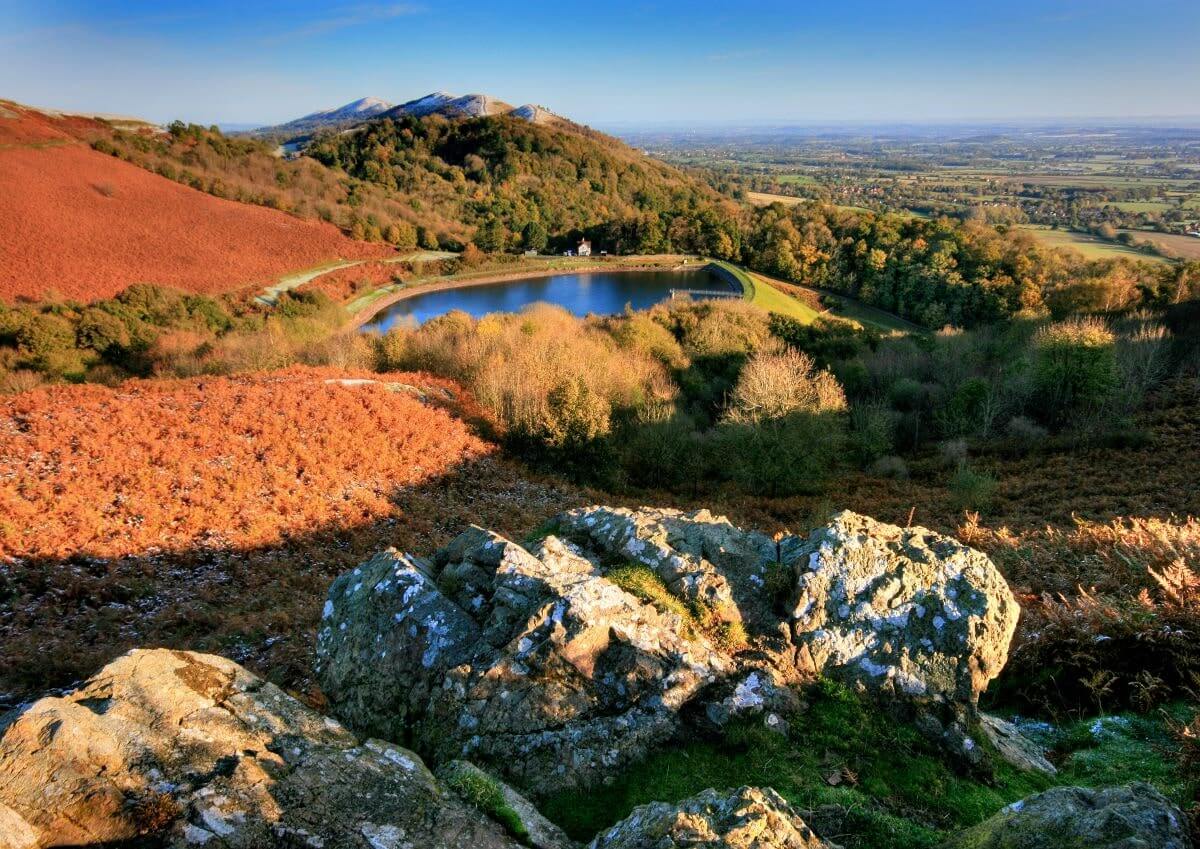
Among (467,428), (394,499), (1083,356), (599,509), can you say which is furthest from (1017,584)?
(1083,356)

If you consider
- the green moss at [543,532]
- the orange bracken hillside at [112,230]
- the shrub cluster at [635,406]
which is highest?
the orange bracken hillside at [112,230]

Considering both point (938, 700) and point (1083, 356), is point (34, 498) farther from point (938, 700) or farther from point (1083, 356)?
point (1083, 356)

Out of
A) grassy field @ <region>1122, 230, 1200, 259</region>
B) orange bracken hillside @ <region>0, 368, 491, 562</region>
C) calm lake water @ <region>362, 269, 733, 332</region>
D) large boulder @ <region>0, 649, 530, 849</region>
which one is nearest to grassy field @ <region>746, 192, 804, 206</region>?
calm lake water @ <region>362, 269, 733, 332</region>

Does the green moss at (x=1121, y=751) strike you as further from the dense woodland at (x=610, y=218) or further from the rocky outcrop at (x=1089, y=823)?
the dense woodland at (x=610, y=218)

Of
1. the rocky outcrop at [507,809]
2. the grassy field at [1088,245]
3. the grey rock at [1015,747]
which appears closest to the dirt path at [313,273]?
the rocky outcrop at [507,809]

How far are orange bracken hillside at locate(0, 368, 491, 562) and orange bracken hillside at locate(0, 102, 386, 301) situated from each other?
124 feet

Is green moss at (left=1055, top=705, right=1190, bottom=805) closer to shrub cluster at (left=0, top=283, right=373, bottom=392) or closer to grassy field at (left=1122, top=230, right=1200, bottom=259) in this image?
shrub cluster at (left=0, top=283, right=373, bottom=392)

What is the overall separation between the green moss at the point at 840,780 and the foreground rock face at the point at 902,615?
0.79 metres

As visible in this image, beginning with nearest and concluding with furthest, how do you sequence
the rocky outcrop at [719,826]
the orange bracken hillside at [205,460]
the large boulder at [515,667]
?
the rocky outcrop at [719,826] < the large boulder at [515,667] < the orange bracken hillside at [205,460]

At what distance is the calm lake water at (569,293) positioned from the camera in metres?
80.9

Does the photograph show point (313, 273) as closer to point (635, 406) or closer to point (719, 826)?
point (635, 406)

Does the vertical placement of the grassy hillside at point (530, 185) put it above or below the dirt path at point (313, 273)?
above

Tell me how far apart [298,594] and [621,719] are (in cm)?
1084

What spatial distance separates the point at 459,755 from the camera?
6.86m
